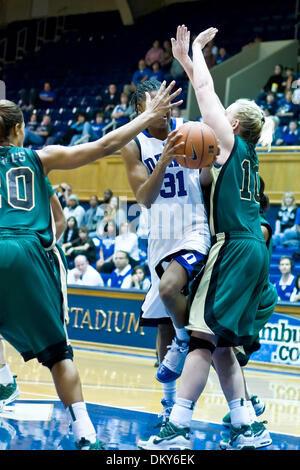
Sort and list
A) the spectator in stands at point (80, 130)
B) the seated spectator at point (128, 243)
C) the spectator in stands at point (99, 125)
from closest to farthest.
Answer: the seated spectator at point (128, 243) → the spectator in stands at point (80, 130) → the spectator in stands at point (99, 125)

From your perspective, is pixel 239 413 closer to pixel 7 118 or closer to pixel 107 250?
pixel 7 118

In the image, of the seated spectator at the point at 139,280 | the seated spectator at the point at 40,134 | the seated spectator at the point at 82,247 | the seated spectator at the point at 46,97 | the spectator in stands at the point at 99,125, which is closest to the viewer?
the seated spectator at the point at 139,280

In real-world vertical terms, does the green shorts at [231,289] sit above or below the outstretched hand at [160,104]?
below

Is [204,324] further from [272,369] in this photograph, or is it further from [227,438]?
[272,369]

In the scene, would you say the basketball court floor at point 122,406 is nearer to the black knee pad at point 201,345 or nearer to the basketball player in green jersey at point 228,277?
the basketball player in green jersey at point 228,277

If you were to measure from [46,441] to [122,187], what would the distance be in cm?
1100

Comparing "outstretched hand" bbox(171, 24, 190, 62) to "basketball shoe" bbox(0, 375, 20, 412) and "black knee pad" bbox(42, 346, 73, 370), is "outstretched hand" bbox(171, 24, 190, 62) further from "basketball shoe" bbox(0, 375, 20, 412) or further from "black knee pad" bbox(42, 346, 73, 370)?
"basketball shoe" bbox(0, 375, 20, 412)

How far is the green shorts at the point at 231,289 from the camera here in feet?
13.2

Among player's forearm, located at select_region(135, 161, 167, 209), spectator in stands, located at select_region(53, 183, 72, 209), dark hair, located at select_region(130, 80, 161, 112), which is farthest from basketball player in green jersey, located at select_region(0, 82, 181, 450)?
spectator in stands, located at select_region(53, 183, 72, 209)

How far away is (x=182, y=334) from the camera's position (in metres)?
4.52

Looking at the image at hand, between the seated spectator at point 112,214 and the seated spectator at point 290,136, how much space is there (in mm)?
3220

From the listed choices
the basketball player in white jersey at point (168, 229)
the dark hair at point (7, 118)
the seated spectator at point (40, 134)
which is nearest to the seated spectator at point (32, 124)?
the seated spectator at point (40, 134)

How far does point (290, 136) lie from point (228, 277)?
32.0 feet

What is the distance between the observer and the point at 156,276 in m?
4.74
